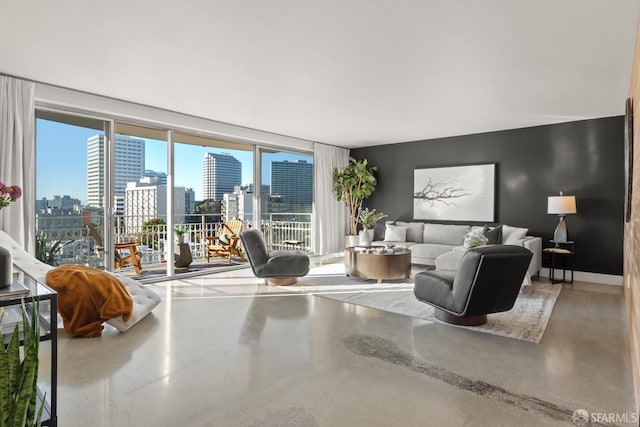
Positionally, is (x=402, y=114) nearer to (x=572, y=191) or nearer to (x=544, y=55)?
(x=544, y=55)

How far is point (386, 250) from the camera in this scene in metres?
5.79

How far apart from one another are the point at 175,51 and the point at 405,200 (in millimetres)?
5865

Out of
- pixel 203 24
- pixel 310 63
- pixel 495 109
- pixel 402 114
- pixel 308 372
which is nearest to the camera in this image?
pixel 308 372

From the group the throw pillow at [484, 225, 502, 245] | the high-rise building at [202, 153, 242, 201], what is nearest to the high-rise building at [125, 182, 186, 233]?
the high-rise building at [202, 153, 242, 201]

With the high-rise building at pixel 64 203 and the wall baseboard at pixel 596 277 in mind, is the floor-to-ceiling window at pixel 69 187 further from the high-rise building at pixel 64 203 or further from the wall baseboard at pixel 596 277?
the wall baseboard at pixel 596 277

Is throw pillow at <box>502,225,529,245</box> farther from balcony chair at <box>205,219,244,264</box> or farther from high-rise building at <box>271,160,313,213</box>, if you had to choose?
balcony chair at <box>205,219,244,264</box>

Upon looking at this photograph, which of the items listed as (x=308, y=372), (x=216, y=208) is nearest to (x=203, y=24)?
(x=308, y=372)

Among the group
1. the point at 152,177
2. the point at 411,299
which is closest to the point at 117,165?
the point at 152,177

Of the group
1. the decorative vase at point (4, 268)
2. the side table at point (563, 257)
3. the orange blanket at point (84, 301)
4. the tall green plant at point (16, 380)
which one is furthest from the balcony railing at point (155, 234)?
the side table at point (563, 257)

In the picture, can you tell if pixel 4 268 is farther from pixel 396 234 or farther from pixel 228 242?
pixel 396 234

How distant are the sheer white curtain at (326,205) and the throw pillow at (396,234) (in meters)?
1.45

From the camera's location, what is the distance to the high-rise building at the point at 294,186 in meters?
7.90

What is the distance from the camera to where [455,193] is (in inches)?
285

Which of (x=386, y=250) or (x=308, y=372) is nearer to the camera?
(x=308, y=372)
